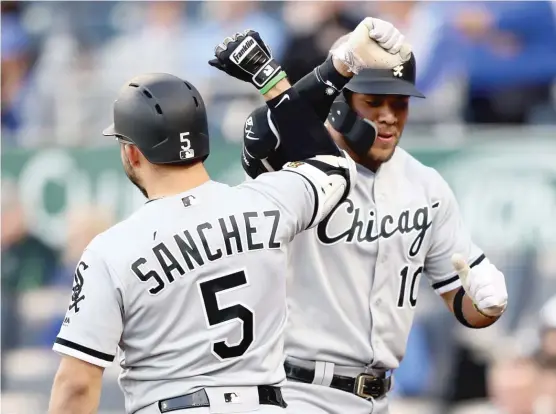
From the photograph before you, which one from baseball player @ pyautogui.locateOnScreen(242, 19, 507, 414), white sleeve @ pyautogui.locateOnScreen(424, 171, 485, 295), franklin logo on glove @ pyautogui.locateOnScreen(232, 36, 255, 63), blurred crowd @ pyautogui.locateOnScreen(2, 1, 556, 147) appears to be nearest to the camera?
franklin logo on glove @ pyautogui.locateOnScreen(232, 36, 255, 63)

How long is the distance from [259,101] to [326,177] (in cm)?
474

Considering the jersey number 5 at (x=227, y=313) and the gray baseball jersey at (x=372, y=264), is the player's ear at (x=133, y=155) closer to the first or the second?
the jersey number 5 at (x=227, y=313)

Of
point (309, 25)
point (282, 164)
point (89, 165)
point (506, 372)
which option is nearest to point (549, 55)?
point (309, 25)

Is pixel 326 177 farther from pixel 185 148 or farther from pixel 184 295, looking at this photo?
pixel 184 295

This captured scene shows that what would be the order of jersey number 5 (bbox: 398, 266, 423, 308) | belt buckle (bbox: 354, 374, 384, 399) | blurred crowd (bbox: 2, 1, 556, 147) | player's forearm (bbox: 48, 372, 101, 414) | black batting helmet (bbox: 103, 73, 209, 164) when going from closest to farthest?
player's forearm (bbox: 48, 372, 101, 414) → black batting helmet (bbox: 103, 73, 209, 164) → belt buckle (bbox: 354, 374, 384, 399) → jersey number 5 (bbox: 398, 266, 423, 308) → blurred crowd (bbox: 2, 1, 556, 147)

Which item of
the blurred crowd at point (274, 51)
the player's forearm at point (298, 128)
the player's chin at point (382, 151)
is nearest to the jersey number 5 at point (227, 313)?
the player's forearm at point (298, 128)

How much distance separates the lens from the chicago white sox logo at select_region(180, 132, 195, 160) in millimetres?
3471

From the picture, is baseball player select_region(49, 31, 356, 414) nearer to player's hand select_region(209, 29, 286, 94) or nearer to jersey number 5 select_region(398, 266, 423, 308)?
player's hand select_region(209, 29, 286, 94)

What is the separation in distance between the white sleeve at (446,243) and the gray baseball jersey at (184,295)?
1070mm

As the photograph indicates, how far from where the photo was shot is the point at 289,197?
11.6 feet

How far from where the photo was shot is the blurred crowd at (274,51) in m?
8.21

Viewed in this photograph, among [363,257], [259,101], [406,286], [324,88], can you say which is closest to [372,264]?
[363,257]

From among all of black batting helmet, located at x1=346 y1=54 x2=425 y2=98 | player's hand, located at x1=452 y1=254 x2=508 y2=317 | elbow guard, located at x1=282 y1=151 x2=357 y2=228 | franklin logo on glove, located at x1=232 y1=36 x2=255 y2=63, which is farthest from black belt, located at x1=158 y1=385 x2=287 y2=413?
black batting helmet, located at x1=346 y1=54 x2=425 y2=98

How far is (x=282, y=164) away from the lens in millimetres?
3994
